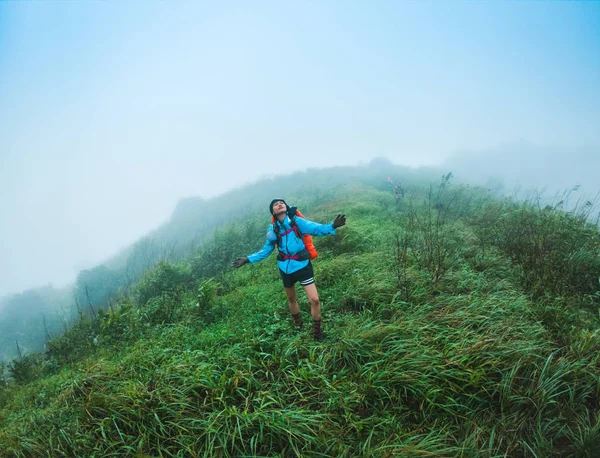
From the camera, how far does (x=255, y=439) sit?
2.42 m

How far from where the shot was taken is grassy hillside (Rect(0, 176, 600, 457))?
95.6 inches

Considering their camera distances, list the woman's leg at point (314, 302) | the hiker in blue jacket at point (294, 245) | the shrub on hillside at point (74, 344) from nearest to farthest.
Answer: the woman's leg at point (314, 302), the hiker in blue jacket at point (294, 245), the shrub on hillside at point (74, 344)

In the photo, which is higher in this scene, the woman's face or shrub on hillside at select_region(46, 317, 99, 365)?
the woman's face

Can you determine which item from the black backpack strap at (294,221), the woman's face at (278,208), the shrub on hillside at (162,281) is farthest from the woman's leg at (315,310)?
the shrub on hillside at (162,281)

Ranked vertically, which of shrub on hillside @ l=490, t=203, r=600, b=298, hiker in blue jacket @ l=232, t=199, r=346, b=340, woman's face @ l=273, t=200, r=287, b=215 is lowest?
shrub on hillside @ l=490, t=203, r=600, b=298

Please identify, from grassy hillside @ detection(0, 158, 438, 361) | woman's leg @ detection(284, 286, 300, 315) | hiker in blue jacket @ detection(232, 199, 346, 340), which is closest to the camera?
hiker in blue jacket @ detection(232, 199, 346, 340)

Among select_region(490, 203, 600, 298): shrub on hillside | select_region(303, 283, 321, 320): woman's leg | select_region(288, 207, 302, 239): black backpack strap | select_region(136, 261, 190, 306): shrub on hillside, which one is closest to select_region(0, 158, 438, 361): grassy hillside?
select_region(136, 261, 190, 306): shrub on hillside

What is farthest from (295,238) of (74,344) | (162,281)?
(162,281)

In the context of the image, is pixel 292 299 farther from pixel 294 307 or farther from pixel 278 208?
pixel 278 208

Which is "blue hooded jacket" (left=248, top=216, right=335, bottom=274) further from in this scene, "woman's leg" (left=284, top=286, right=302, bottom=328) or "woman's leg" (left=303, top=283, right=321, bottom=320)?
"woman's leg" (left=284, top=286, right=302, bottom=328)

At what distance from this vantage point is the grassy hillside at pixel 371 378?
2.43m

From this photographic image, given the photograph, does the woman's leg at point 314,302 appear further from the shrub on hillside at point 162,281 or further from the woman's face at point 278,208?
the shrub on hillside at point 162,281

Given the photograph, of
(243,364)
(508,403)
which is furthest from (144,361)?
(508,403)

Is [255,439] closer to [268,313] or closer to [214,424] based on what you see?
[214,424]
